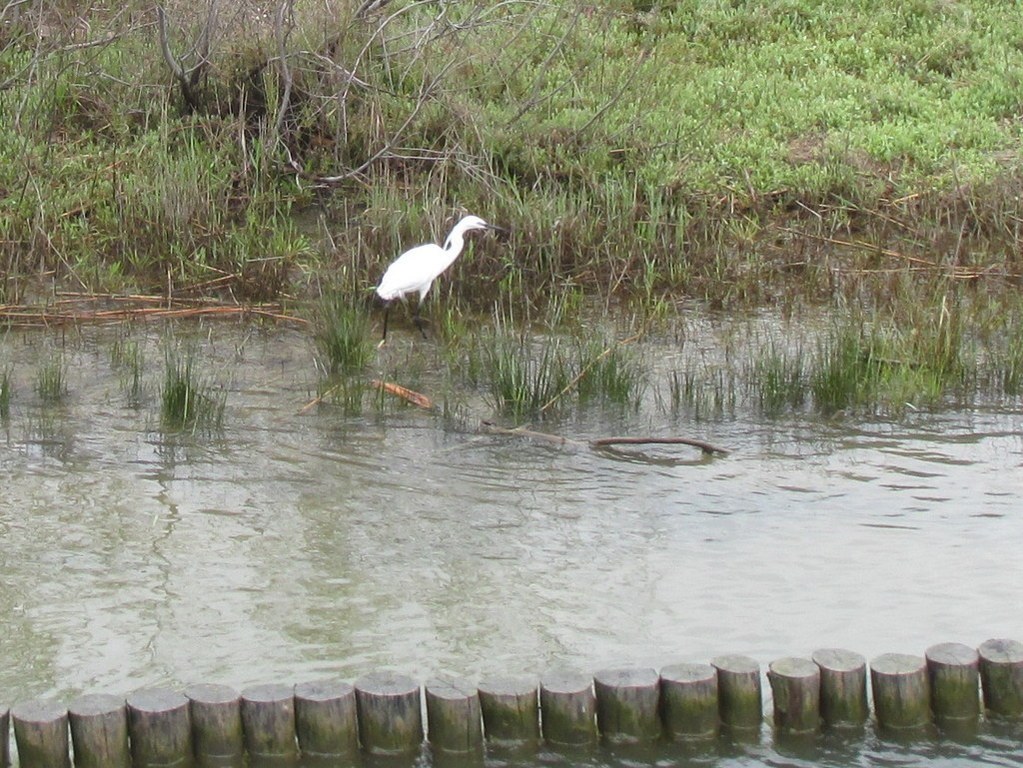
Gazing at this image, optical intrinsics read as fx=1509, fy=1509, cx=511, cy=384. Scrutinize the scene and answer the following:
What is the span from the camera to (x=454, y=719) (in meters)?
3.86

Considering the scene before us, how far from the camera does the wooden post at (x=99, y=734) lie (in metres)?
3.72

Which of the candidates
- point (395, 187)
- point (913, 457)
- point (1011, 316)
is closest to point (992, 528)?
point (913, 457)

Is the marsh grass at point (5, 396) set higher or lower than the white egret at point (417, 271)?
lower

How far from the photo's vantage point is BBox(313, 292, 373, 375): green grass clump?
7316mm

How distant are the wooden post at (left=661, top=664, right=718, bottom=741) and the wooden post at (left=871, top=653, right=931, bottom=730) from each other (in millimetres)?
441

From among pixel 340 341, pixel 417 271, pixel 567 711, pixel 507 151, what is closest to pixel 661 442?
pixel 340 341

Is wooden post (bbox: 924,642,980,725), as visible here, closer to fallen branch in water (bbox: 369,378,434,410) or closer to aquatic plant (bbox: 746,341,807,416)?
aquatic plant (bbox: 746,341,807,416)

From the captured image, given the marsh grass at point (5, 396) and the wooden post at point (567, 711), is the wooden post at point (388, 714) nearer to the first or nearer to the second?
the wooden post at point (567, 711)

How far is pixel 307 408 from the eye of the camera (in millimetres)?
6906

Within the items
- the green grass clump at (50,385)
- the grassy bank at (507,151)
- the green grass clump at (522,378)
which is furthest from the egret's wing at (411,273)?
the green grass clump at (50,385)

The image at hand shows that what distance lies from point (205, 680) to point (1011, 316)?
5.26 m

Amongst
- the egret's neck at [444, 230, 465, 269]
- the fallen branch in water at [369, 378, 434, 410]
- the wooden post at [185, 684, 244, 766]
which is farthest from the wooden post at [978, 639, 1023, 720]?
the egret's neck at [444, 230, 465, 269]

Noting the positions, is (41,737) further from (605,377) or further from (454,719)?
(605,377)

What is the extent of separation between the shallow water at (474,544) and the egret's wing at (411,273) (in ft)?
2.53
